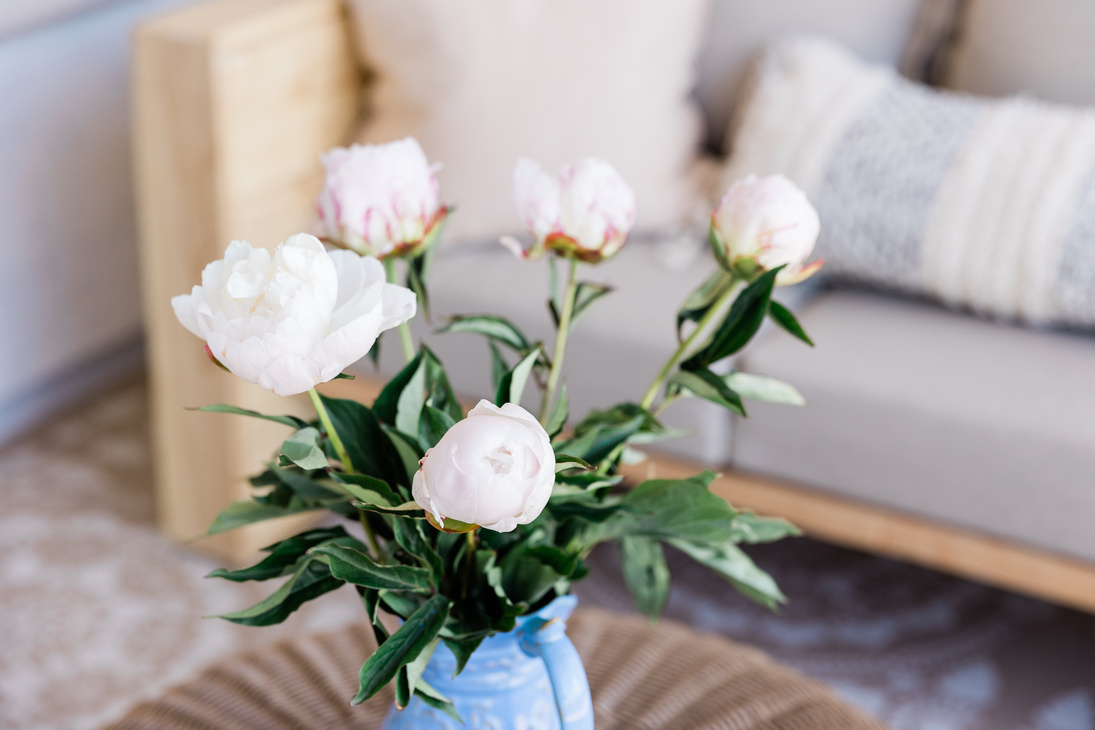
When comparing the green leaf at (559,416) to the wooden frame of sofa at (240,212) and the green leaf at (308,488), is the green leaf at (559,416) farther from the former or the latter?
the wooden frame of sofa at (240,212)

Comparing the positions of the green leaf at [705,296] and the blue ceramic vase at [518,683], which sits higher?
the green leaf at [705,296]

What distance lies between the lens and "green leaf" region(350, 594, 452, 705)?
0.53m

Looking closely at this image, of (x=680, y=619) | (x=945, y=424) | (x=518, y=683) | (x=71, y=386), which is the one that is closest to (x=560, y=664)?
(x=518, y=683)

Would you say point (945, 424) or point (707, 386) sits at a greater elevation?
point (707, 386)

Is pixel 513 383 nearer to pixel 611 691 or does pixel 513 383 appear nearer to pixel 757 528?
pixel 757 528

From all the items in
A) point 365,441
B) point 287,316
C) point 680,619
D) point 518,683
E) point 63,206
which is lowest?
point 680,619

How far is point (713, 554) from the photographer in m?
0.69

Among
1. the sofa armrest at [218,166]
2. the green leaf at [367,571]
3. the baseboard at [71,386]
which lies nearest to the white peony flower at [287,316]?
the green leaf at [367,571]

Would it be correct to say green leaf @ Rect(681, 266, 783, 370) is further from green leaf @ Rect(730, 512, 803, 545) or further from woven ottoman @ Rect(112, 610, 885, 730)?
woven ottoman @ Rect(112, 610, 885, 730)

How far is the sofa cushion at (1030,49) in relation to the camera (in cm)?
144

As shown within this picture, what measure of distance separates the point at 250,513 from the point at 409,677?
169 millimetres

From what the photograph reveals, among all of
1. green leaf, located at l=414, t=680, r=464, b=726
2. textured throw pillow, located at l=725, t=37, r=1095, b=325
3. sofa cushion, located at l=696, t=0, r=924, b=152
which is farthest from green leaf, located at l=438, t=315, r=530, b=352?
sofa cushion, located at l=696, t=0, r=924, b=152

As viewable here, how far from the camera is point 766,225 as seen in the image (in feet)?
1.90

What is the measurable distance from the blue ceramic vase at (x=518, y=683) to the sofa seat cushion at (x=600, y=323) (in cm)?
71
